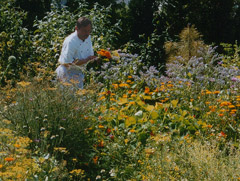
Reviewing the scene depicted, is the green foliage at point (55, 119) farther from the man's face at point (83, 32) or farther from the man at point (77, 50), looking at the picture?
the man's face at point (83, 32)

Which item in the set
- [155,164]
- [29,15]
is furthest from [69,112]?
[29,15]

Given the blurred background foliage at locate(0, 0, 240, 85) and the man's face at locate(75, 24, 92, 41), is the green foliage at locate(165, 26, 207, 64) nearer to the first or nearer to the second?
the blurred background foliage at locate(0, 0, 240, 85)

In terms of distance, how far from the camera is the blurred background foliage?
6.24 m

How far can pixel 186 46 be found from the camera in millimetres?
7270

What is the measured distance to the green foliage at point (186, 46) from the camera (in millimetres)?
7234

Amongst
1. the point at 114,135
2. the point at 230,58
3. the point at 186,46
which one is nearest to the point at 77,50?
the point at 114,135

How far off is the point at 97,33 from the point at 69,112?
11.7ft

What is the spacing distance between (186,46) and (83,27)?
2.92 m

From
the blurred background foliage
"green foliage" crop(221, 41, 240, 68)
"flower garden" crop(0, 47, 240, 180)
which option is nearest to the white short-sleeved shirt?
"flower garden" crop(0, 47, 240, 180)

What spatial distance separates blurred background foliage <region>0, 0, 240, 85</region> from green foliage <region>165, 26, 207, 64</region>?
25 cm

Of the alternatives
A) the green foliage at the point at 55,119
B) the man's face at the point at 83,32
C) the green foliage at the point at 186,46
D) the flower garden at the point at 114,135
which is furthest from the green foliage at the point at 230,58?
the green foliage at the point at 55,119

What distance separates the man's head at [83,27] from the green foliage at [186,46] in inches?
104

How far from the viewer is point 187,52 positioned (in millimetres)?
7238

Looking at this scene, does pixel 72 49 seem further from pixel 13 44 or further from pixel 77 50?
pixel 13 44
